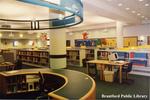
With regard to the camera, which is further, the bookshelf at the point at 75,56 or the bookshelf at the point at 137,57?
the bookshelf at the point at 75,56

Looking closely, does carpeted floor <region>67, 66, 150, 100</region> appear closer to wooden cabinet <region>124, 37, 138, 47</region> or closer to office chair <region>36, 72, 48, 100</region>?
office chair <region>36, 72, 48, 100</region>

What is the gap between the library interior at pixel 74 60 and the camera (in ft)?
10.2

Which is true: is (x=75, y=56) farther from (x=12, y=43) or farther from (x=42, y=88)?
(x=12, y=43)

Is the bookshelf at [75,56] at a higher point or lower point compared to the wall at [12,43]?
lower

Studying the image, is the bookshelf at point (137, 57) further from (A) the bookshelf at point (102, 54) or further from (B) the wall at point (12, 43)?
(B) the wall at point (12, 43)

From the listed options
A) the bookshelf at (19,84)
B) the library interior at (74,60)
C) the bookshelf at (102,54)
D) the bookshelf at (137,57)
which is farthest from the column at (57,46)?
the bookshelf at (137,57)

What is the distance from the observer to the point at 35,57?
41.1 feet

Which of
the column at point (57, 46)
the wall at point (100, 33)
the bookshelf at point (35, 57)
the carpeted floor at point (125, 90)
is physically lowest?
the carpeted floor at point (125, 90)

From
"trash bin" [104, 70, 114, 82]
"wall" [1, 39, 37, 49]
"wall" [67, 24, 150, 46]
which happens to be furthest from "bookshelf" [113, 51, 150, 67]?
"wall" [1, 39, 37, 49]

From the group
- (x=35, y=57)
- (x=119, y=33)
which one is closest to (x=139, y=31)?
(x=119, y=33)

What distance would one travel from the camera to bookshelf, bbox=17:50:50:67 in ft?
37.6

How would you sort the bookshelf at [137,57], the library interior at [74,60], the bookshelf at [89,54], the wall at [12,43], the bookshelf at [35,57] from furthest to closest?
the wall at [12,43], the bookshelf at [35,57], the bookshelf at [89,54], the bookshelf at [137,57], the library interior at [74,60]

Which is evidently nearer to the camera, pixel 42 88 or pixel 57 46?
pixel 42 88

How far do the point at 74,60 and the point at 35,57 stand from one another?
3161 millimetres
